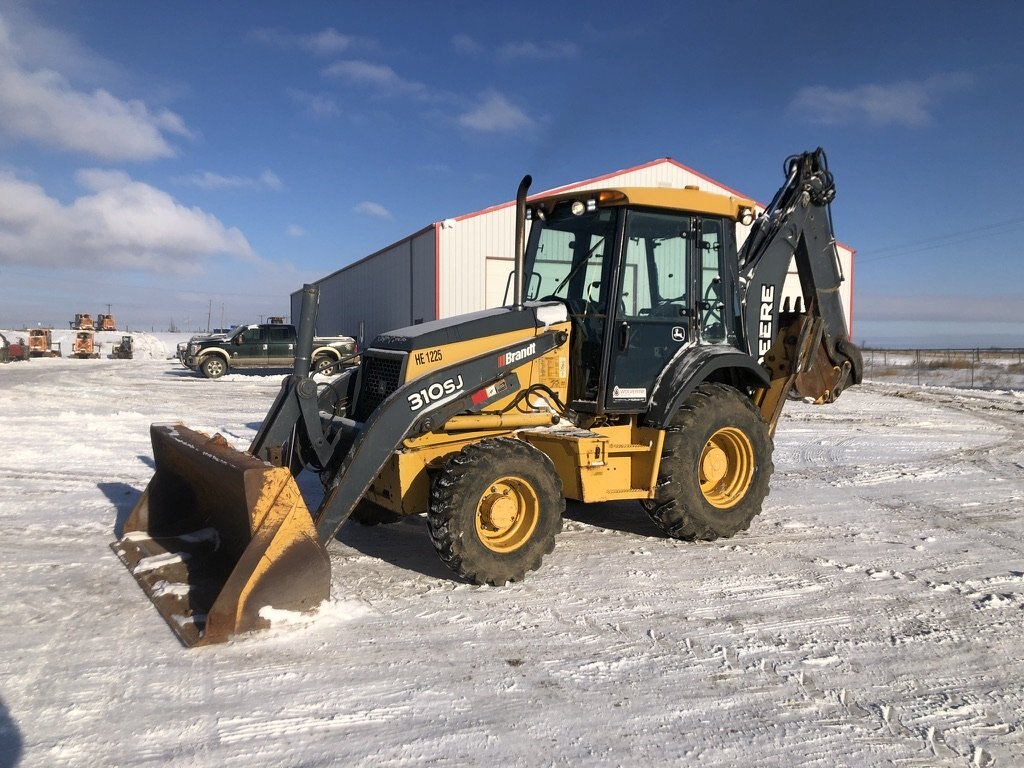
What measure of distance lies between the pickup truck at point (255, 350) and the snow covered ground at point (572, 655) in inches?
706

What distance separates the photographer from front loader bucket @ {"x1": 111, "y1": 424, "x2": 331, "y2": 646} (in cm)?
403

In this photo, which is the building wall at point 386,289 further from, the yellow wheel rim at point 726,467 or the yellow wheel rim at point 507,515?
the yellow wheel rim at point 507,515

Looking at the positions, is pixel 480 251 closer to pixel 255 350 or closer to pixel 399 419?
pixel 255 350

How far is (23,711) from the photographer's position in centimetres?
325

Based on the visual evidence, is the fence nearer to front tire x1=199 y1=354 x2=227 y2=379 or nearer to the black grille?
front tire x1=199 y1=354 x2=227 y2=379

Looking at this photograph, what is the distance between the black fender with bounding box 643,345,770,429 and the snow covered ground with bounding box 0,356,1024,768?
105cm

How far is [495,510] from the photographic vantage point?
16.1ft

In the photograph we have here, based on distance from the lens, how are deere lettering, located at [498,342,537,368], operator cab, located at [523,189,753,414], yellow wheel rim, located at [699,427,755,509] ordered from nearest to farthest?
deere lettering, located at [498,342,537,368], operator cab, located at [523,189,753,414], yellow wheel rim, located at [699,427,755,509]

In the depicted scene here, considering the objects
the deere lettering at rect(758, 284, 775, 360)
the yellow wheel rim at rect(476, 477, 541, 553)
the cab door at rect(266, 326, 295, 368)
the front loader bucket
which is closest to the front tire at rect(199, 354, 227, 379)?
the cab door at rect(266, 326, 295, 368)

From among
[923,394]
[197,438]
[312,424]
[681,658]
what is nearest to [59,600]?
[197,438]

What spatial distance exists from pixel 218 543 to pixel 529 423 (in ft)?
7.25

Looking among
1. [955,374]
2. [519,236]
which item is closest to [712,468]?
[519,236]

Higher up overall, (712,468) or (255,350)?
(255,350)

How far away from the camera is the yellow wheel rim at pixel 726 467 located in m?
6.21
